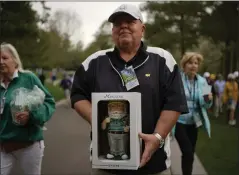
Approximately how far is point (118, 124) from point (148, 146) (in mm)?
204

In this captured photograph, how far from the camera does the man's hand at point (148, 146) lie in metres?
2.22

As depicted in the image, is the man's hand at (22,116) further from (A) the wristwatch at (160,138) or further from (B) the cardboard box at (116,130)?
(A) the wristwatch at (160,138)

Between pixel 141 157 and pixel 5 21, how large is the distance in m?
12.1

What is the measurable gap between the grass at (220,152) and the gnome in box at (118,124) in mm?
4167

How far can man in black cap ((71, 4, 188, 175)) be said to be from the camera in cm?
235

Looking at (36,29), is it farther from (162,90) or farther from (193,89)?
(162,90)

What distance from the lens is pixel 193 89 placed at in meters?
5.05

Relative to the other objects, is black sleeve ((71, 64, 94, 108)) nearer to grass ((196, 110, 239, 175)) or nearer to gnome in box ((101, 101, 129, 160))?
gnome in box ((101, 101, 129, 160))

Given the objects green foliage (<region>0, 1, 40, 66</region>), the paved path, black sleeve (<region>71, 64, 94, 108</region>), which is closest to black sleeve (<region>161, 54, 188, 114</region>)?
black sleeve (<region>71, 64, 94, 108</region>)

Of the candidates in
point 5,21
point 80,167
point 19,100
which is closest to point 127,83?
point 19,100

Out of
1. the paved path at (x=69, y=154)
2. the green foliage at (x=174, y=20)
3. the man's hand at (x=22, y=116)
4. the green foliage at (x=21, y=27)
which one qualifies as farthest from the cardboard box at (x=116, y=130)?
the green foliage at (x=21, y=27)

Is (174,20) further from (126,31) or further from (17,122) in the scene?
(126,31)

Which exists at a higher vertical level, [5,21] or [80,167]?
[5,21]

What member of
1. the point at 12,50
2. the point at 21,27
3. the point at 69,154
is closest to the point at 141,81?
the point at 12,50
